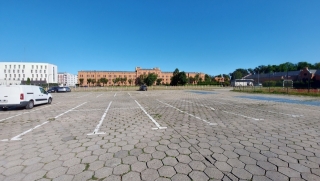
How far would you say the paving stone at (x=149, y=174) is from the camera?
248 cm

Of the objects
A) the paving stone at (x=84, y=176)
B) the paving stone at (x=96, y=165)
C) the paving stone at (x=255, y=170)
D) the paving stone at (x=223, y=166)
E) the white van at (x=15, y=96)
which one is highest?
the white van at (x=15, y=96)

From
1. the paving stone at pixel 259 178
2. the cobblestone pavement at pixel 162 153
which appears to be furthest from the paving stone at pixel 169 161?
the paving stone at pixel 259 178

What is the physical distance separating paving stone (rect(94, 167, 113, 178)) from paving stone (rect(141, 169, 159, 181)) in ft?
1.95

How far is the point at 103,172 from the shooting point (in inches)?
105

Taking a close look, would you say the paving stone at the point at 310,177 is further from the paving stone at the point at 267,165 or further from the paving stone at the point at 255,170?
the paving stone at the point at 255,170

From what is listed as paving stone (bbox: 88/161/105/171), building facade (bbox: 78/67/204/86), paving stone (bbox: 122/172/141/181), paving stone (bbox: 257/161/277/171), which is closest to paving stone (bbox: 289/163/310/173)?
paving stone (bbox: 257/161/277/171)

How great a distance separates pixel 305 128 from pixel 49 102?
16739mm

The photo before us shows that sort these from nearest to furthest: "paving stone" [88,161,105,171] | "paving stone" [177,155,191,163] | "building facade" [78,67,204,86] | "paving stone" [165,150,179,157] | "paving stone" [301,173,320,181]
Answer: "paving stone" [301,173,320,181]
"paving stone" [88,161,105,171]
"paving stone" [177,155,191,163]
"paving stone" [165,150,179,157]
"building facade" [78,67,204,86]

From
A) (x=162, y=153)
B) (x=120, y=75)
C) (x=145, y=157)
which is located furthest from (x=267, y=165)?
(x=120, y=75)

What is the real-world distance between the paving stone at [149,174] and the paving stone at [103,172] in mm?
595

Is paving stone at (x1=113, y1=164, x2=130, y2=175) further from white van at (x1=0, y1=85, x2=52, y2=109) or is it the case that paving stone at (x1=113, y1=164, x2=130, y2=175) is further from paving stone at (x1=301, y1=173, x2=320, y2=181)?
white van at (x1=0, y1=85, x2=52, y2=109)

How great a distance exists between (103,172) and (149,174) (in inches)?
32.5

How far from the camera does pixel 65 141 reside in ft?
13.7

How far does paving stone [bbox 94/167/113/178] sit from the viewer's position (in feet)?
8.45
